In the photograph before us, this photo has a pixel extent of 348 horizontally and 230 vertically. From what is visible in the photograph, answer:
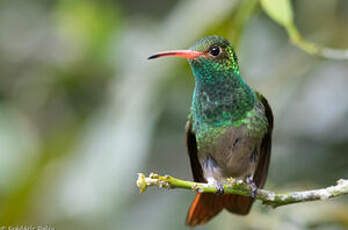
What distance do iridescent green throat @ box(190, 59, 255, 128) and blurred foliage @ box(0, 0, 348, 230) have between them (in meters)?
0.16

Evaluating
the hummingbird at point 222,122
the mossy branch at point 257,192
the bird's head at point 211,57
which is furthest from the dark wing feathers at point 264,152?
the mossy branch at point 257,192

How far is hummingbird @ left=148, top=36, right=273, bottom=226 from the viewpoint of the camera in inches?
97.0

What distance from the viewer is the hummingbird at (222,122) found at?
2463 mm

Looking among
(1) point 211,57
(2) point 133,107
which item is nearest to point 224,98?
(1) point 211,57

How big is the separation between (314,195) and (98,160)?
154 cm

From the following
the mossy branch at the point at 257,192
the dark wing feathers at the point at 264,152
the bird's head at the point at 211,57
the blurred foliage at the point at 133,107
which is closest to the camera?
the mossy branch at the point at 257,192

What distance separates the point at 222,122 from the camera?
2500mm

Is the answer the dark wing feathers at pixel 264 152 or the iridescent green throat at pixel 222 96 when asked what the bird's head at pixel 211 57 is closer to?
the iridescent green throat at pixel 222 96

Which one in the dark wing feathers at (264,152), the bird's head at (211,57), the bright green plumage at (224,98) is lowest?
the dark wing feathers at (264,152)

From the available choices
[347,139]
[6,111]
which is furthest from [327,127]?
[6,111]

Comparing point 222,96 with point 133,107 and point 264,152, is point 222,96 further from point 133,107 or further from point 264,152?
point 133,107

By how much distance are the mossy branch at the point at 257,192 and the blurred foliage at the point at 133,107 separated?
680 mm

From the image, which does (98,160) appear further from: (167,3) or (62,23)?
(167,3)

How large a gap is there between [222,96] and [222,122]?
0.11m
